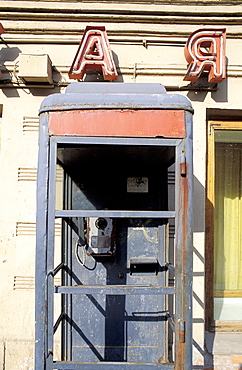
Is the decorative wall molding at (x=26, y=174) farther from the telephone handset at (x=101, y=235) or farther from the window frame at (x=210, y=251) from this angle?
the window frame at (x=210, y=251)

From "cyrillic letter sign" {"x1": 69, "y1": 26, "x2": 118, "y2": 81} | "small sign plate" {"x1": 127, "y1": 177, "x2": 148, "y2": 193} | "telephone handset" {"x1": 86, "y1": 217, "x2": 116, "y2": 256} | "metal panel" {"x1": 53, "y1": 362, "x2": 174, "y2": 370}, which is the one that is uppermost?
"cyrillic letter sign" {"x1": 69, "y1": 26, "x2": 118, "y2": 81}

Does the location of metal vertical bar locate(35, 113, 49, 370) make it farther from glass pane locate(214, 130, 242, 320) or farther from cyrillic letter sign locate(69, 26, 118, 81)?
glass pane locate(214, 130, 242, 320)

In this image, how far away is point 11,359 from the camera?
323 cm

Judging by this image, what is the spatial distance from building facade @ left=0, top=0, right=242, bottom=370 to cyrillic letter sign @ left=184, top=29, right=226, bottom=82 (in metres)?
0.12

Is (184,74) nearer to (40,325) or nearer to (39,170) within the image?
(39,170)

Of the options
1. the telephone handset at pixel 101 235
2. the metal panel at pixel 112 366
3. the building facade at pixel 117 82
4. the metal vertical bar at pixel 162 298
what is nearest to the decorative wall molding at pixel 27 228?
the building facade at pixel 117 82

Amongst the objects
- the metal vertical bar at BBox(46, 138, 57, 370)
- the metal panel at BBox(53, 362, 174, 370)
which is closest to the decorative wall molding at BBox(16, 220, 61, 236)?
the metal vertical bar at BBox(46, 138, 57, 370)

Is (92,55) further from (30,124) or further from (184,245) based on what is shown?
(184,245)

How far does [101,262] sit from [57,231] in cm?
64

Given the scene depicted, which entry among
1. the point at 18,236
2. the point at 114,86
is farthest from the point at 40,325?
the point at 114,86

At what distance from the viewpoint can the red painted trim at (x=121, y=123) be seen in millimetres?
1993

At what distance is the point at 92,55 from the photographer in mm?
3246

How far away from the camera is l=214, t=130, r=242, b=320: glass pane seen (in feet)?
12.2

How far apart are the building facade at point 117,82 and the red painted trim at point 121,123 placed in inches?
56.8
